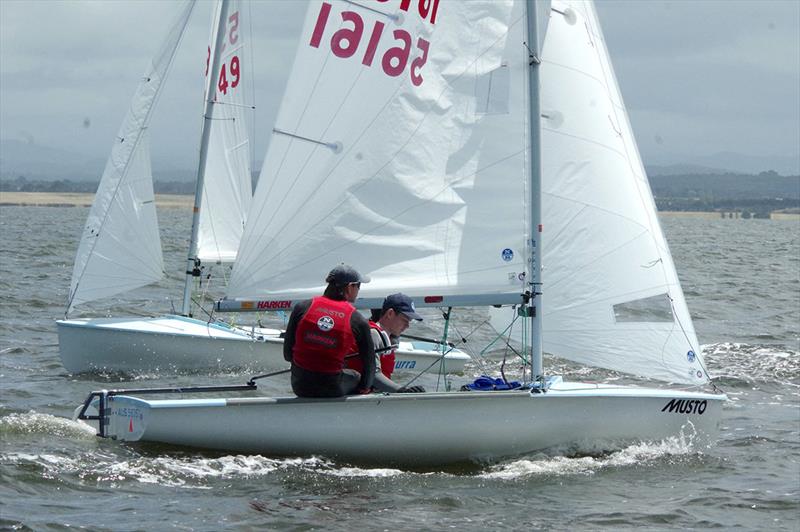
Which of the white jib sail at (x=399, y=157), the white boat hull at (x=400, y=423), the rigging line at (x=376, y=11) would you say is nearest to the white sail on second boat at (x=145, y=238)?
the white jib sail at (x=399, y=157)

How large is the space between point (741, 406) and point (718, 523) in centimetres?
446

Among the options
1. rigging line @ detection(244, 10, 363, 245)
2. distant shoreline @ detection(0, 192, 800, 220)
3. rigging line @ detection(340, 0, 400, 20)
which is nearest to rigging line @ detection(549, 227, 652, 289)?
rigging line @ detection(244, 10, 363, 245)

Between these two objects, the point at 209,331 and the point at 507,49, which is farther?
the point at 209,331

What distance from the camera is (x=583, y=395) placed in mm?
8500

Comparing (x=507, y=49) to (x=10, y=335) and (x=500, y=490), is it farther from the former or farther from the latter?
(x=10, y=335)

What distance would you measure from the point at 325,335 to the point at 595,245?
2.10m

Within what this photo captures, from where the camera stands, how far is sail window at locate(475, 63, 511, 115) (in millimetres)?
8758

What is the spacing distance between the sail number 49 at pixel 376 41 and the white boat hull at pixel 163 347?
456cm

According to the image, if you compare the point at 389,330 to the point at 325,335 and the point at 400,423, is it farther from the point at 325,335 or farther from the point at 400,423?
the point at 325,335

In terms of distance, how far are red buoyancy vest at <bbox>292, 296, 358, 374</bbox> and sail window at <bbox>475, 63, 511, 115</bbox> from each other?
1.81m

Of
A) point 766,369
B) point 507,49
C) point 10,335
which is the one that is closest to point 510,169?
point 507,49

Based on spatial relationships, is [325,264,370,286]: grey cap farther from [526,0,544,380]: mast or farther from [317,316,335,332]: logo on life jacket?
[526,0,544,380]: mast

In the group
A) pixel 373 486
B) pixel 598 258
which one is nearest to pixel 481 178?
pixel 598 258

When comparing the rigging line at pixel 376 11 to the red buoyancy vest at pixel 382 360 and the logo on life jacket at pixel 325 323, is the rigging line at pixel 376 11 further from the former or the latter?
the logo on life jacket at pixel 325 323
